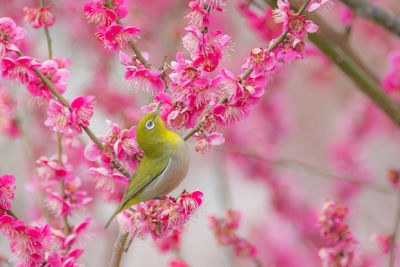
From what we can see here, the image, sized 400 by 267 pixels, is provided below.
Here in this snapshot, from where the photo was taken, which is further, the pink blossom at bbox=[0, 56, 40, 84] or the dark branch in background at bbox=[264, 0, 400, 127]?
the dark branch in background at bbox=[264, 0, 400, 127]

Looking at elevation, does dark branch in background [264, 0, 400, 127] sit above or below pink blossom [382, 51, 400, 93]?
below

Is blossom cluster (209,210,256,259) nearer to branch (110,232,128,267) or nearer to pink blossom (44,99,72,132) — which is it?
branch (110,232,128,267)

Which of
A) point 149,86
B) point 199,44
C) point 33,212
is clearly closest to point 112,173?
point 149,86

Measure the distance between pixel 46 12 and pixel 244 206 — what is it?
2.95 m

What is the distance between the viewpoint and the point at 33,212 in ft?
7.21

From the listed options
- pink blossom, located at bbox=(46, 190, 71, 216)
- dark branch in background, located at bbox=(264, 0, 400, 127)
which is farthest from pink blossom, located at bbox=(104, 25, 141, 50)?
dark branch in background, located at bbox=(264, 0, 400, 127)

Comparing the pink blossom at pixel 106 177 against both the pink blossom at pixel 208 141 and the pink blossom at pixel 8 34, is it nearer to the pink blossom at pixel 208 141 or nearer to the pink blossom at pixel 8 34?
the pink blossom at pixel 208 141

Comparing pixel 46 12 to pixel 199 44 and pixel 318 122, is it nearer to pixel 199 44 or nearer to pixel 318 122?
pixel 199 44

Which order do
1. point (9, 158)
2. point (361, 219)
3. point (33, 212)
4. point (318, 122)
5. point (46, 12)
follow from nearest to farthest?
1. point (46, 12)
2. point (33, 212)
3. point (361, 219)
4. point (9, 158)
5. point (318, 122)

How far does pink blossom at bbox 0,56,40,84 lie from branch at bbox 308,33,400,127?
0.64m

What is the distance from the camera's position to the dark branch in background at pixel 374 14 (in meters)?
1.06

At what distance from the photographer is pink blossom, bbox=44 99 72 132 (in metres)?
0.85

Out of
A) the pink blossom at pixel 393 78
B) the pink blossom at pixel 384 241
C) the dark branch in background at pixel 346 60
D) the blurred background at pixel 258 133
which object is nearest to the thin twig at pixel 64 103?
the dark branch in background at pixel 346 60

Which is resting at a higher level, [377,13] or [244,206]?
[244,206]
